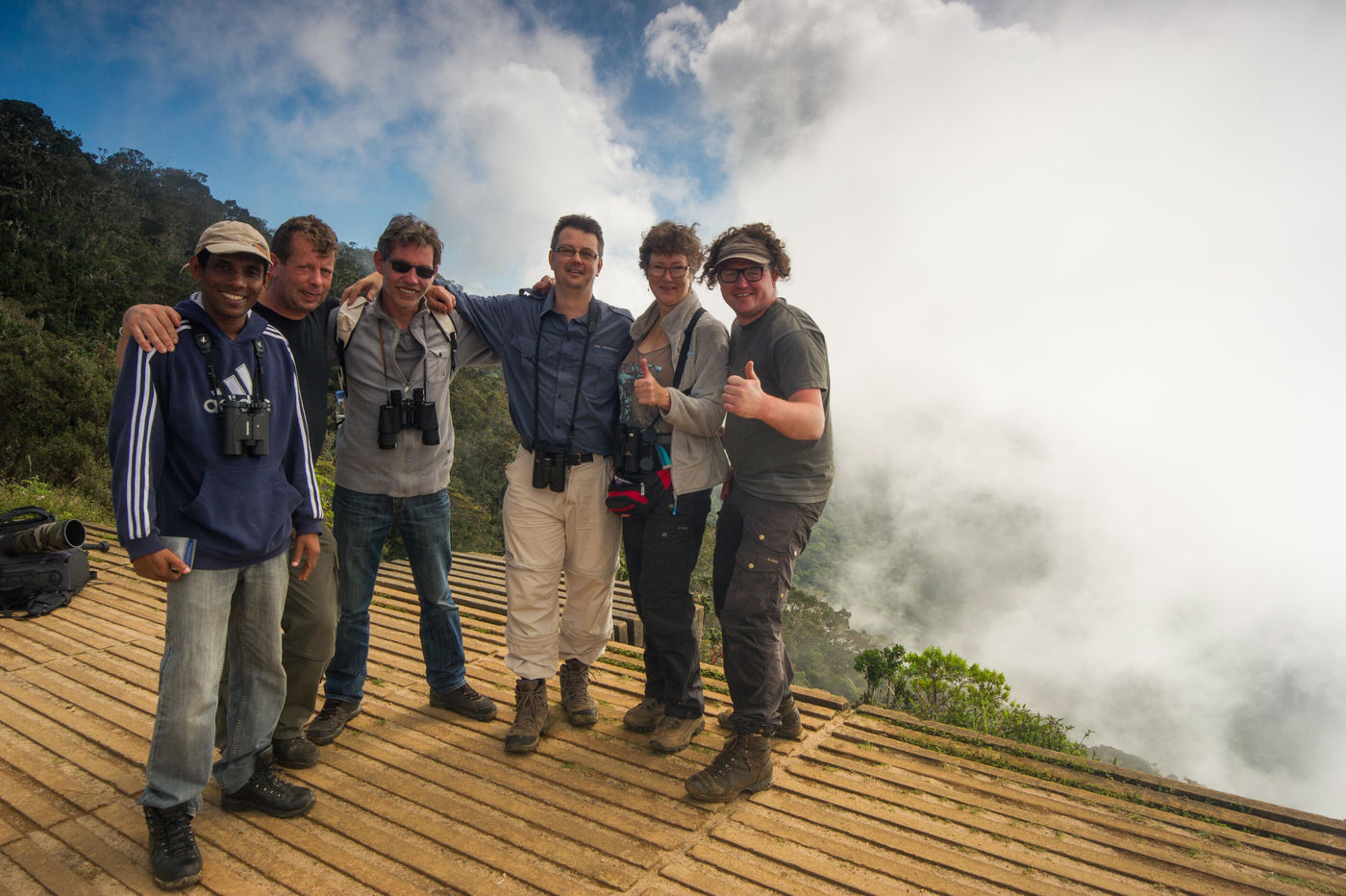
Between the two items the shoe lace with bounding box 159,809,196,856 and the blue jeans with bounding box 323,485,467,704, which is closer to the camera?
the shoe lace with bounding box 159,809,196,856

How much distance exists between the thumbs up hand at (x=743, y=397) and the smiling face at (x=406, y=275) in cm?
157

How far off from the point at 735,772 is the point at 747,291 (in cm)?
207

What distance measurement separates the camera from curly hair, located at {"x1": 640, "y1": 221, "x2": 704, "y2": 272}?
347 centimetres

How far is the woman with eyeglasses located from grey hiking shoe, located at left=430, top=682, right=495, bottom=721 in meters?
0.90

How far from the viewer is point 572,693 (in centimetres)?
387

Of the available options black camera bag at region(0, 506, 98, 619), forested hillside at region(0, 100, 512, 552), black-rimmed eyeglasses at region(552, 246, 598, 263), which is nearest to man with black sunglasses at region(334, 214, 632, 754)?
black-rimmed eyeglasses at region(552, 246, 598, 263)

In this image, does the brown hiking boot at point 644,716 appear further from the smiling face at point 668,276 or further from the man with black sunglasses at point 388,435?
the smiling face at point 668,276

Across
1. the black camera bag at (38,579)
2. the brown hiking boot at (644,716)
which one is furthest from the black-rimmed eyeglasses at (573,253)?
the black camera bag at (38,579)

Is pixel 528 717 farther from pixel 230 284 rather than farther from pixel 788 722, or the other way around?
pixel 230 284

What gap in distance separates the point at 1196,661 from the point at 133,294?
130 metres

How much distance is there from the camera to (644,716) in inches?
150

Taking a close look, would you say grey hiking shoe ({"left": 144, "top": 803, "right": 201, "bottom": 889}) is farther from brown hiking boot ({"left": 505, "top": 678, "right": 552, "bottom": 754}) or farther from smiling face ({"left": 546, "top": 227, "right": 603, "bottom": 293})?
smiling face ({"left": 546, "top": 227, "right": 603, "bottom": 293})

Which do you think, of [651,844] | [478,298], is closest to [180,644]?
[651,844]

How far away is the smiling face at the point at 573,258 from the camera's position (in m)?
3.56
